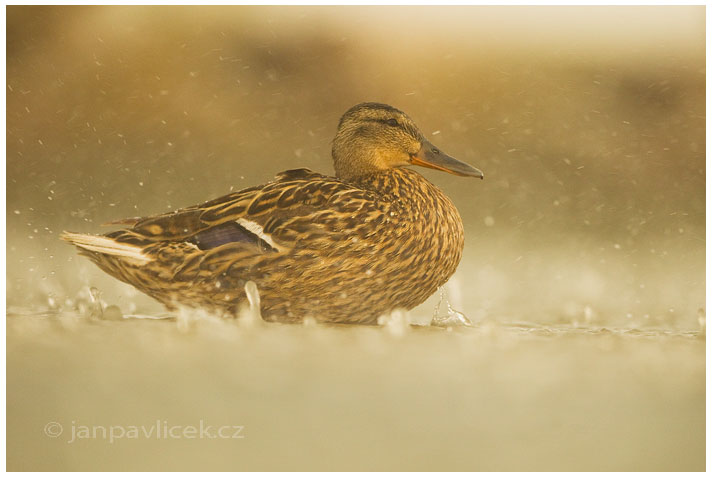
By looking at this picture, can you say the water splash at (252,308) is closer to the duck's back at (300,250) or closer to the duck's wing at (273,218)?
the duck's back at (300,250)

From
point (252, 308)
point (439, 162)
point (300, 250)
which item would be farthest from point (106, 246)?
point (439, 162)

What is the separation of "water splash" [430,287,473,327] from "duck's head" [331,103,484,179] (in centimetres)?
48

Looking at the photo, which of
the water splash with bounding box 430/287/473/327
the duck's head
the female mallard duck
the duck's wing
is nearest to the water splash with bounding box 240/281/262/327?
the female mallard duck

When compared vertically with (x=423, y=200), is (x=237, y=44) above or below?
above

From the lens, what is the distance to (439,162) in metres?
3.61

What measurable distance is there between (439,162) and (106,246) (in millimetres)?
1184

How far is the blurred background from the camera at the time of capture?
369 centimetres

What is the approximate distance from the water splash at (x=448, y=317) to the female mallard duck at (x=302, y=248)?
8.7 inches

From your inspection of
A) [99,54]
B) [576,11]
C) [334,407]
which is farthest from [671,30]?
[99,54]

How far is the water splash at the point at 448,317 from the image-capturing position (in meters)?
3.70

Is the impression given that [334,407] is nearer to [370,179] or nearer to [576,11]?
[370,179]

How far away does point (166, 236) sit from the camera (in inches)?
137

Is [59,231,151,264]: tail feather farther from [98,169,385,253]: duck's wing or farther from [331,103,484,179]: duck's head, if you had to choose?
[331,103,484,179]: duck's head

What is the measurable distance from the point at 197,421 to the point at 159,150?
1.22 metres
